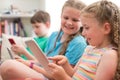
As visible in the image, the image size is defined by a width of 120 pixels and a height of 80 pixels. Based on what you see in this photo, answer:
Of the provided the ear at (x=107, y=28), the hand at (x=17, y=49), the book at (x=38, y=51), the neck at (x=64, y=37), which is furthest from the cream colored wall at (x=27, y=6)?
the ear at (x=107, y=28)

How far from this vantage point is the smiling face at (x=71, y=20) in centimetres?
162

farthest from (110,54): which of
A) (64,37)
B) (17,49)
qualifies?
(17,49)

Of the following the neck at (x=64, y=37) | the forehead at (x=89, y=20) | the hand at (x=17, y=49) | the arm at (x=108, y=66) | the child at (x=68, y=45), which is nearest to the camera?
the arm at (x=108, y=66)

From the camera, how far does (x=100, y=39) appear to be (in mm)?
1211

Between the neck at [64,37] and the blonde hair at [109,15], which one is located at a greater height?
the blonde hair at [109,15]

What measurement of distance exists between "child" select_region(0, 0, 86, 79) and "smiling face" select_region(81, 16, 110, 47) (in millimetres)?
364

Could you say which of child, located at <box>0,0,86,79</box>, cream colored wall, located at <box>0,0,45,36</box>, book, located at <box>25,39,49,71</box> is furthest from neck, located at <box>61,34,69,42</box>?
A: cream colored wall, located at <box>0,0,45,36</box>

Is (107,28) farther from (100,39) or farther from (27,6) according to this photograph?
(27,6)

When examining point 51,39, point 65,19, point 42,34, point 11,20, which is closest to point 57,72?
point 65,19

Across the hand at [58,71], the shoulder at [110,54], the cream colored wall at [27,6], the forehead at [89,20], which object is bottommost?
the cream colored wall at [27,6]

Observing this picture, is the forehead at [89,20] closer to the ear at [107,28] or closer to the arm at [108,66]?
the ear at [107,28]

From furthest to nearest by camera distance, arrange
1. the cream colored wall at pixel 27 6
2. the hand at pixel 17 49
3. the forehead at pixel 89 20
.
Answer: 1. the cream colored wall at pixel 27 6
2. the hand at pixel 17 49
3. the forehead at pixel 89 20

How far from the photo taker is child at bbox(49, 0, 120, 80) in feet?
3.69

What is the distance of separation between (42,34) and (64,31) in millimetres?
747
